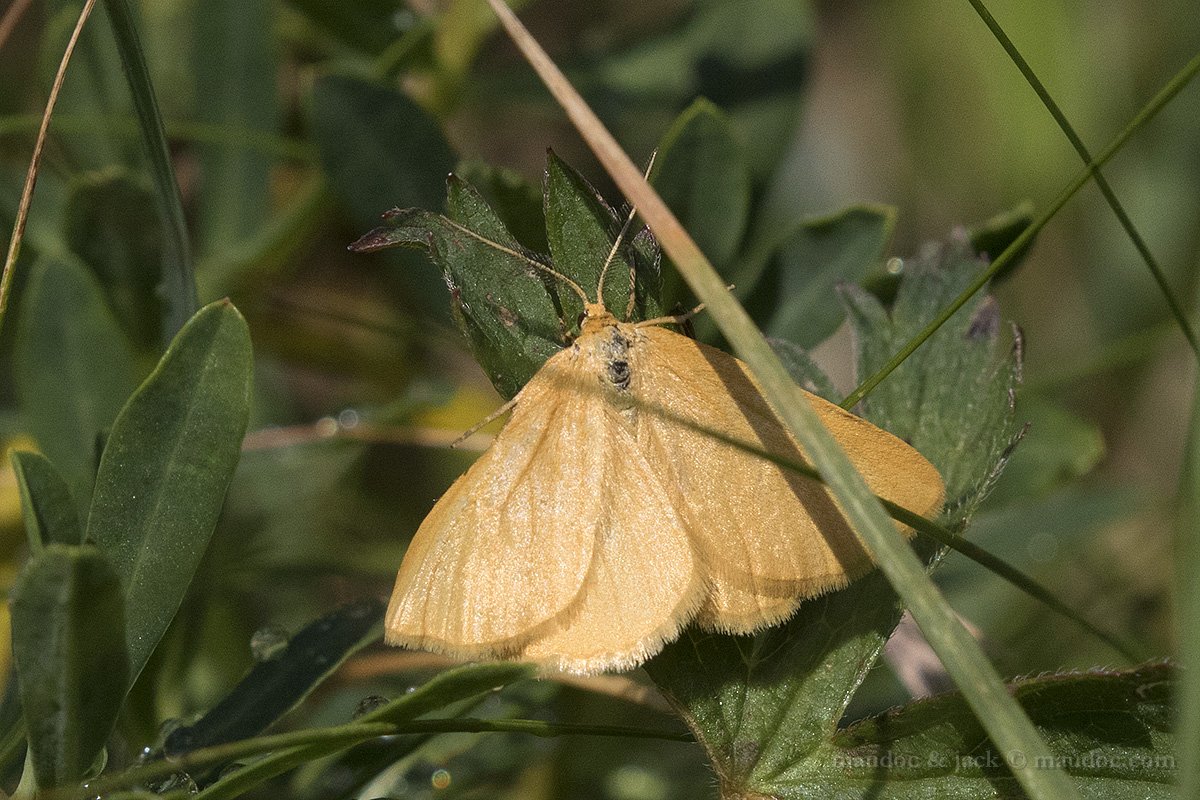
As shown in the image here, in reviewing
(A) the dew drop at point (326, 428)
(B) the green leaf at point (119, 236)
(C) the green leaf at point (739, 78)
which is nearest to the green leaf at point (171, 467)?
(B) the green leaf at point (119, 236)

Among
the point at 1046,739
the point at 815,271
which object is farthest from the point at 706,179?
the point at 1046,739

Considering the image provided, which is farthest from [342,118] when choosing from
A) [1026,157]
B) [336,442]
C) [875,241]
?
[1026,157]

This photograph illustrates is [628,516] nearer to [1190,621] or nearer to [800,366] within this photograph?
[800,366]

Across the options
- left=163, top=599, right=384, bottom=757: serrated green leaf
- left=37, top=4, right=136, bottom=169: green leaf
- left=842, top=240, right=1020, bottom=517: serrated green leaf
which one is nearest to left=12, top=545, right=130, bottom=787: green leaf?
left=163, top=599, right=384, bottom=757: serrated green leaf

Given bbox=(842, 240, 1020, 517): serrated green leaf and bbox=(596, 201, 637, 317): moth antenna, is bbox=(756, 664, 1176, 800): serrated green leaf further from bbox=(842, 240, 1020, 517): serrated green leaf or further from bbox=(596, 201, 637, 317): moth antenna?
bbox=(596, 201, 637, 317): moth antenna

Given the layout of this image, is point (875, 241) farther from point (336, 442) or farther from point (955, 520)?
point (336, 442)
